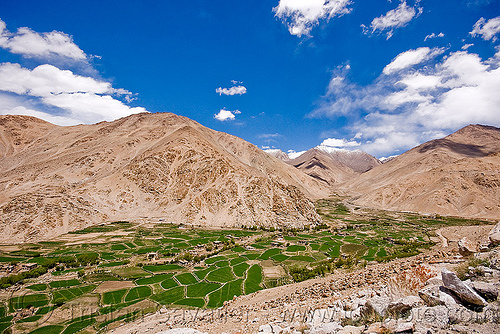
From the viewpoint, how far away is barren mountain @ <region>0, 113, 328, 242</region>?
209ft

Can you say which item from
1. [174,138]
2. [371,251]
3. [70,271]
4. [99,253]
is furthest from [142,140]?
[371,251]

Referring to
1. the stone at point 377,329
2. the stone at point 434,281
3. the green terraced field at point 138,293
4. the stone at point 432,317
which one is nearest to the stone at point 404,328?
the stone at point 432,317

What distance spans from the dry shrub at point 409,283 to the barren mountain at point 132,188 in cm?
6435

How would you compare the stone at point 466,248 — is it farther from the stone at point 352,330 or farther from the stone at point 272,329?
the stone at point 272,329

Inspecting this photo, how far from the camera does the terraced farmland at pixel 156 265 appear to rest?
83.8 ft

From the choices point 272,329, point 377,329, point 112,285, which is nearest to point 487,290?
point 377,329

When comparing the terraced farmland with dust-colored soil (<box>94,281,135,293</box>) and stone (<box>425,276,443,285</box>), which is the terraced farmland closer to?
dust-colored soil (<box>94,281,135,293</box>)

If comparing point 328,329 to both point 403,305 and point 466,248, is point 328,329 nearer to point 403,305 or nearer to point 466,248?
point 403,305

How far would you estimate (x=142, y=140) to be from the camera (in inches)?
5113

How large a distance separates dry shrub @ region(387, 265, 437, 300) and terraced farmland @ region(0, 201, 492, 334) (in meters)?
19.4

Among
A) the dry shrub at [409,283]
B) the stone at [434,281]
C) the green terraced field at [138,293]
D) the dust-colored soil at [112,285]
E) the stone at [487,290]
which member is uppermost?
the stone at [487,290]

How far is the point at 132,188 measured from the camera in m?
88.1

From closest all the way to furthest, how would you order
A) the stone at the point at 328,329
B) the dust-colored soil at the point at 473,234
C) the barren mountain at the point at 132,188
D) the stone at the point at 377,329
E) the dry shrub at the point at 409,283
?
the stone at the point at 377,329, the stone at the point at 328,329, the dry shrub at the point at 409,283, the dust-colored soil at the point at 473,234, the barren mountain at the point at 132,188

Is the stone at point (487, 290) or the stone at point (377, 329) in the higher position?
the stone at point (487, 290)
